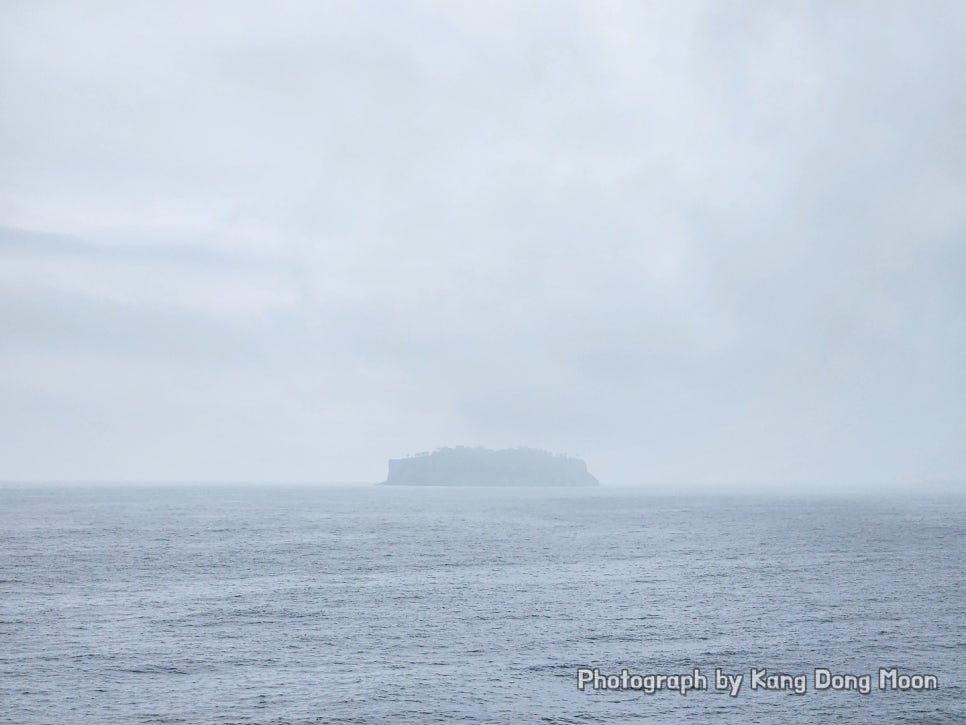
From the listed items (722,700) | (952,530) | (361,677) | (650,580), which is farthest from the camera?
(952,530)

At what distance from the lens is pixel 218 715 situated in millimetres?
38500

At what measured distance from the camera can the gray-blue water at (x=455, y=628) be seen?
133ft

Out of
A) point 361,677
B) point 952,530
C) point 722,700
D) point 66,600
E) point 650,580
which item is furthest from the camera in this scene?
point 952,530

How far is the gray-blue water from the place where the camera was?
40.5 metres

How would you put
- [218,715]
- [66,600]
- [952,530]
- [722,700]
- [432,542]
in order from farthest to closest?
[952,530]
[432,542]
[66,600]
[722,700]
[218,715]

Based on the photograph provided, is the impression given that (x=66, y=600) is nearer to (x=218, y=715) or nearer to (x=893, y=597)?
(x=218, y=715)

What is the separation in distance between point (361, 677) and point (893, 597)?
47.4 meters

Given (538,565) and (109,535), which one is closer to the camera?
(538,565)

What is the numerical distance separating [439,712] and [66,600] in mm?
41832

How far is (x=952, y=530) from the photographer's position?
136750 millimetres

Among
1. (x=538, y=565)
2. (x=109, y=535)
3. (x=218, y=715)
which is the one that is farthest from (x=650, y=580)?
(x=109, y=535)

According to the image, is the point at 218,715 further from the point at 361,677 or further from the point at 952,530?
the point at 952,530

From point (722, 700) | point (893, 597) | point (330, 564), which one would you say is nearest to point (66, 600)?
point (330, 564)

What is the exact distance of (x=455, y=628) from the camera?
5672 centimetres
